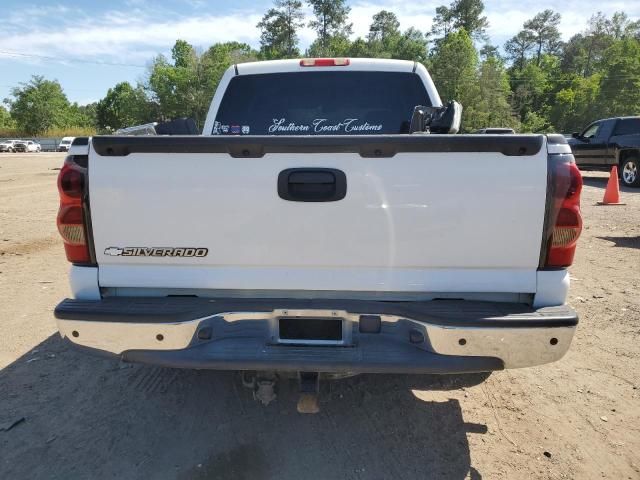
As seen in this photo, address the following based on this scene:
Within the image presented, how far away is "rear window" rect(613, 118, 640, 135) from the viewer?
1445 centimetres

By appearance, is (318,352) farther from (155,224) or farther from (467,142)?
(467,142)

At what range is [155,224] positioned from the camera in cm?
240

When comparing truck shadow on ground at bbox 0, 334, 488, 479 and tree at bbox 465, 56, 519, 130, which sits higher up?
tree at bbox 465, 56, 519, 130

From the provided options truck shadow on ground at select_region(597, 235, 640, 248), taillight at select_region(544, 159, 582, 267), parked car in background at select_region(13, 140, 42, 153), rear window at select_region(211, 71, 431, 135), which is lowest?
parked car in background at select_region(13, 140, 42, 153)

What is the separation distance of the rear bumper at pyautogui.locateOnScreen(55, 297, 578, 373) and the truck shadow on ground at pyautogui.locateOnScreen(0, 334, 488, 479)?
0.67 m

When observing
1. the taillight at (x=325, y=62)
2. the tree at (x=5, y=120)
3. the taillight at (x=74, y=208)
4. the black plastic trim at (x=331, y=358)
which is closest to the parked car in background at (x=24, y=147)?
the tree at (x=5, y=120)

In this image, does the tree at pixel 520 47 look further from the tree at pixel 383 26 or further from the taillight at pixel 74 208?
the taillight at pixel 74 208

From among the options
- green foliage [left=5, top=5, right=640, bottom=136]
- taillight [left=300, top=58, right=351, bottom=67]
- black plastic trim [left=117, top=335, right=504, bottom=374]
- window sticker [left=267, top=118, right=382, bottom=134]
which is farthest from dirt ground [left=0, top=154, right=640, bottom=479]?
green foliage [left=5, top=5, right=640, bottom=136]

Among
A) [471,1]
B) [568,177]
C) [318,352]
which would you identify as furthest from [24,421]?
[471,1]

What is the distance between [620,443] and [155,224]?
9.30ft

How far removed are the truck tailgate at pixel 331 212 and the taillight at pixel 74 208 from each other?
0.22ft

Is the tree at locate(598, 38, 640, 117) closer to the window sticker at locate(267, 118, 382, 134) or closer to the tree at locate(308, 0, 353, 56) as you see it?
the tree at locate(308, 0, 353, 56)

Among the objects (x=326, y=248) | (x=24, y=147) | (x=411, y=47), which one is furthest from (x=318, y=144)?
(x=411, y=47)

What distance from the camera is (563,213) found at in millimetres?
2301
